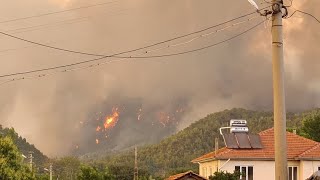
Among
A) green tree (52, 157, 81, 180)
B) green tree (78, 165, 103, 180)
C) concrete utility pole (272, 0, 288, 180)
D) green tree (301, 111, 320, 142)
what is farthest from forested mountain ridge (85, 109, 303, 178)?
concrete utility pole (272, 0, 288, 180)

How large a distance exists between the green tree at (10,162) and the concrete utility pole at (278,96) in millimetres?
35580

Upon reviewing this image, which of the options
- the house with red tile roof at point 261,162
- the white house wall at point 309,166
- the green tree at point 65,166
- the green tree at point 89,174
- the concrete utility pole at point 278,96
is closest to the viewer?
the concrete utility pole at point 278,96

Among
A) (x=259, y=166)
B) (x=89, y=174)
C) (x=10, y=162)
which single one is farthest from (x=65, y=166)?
(x=10, y=162)

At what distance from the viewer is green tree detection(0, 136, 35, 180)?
4781 centimetres

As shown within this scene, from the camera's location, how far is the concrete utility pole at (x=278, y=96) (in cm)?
1573

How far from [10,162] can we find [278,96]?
37.6 m

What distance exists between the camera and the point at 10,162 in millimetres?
49688

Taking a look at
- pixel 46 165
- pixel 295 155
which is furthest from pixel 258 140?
pixel 46 165

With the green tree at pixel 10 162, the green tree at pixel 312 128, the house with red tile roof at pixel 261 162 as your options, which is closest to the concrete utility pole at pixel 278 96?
the green tree at pixel 10 162

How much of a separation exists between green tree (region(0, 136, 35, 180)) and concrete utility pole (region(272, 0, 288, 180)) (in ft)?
117

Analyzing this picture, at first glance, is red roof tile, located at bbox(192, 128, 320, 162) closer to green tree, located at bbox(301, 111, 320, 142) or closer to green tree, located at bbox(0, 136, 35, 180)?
green tree, located at bbox(0, 136, 35, 180)

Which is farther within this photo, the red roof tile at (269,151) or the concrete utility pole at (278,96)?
the red roof tile at (269,151)

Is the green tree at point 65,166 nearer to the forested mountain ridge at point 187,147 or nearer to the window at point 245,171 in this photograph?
the forested mountain ridge at point 187,147

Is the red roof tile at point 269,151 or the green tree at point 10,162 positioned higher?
the red roof tile at point 269,151
